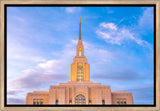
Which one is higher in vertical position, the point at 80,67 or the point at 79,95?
the point at 80,67

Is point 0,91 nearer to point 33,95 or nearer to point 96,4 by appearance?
point 96,4

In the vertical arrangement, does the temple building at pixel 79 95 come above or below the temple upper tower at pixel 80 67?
below

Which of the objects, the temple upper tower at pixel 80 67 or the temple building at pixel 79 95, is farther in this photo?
the temple upper tower at pixel 80 67

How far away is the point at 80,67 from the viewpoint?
26156 millimetres

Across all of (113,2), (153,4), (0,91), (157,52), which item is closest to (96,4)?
(113,2)

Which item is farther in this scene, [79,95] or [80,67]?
[80,67]

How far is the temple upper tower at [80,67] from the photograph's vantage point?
25.5m

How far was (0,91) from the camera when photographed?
4.71 meters

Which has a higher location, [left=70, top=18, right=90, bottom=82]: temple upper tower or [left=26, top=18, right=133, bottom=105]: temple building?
[left=70, top=18, right=90, bottom=82]: temple upper tower

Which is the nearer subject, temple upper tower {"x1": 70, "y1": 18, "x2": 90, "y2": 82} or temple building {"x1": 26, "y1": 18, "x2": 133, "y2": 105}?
temple building {"x1": 26, "y1": 18, "x2": 133, "y2": 105}

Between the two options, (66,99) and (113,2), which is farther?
(66,99)

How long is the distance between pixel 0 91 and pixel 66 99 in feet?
54.8

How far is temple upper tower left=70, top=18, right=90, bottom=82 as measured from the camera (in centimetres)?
2548

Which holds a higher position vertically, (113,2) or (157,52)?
(113,2)
